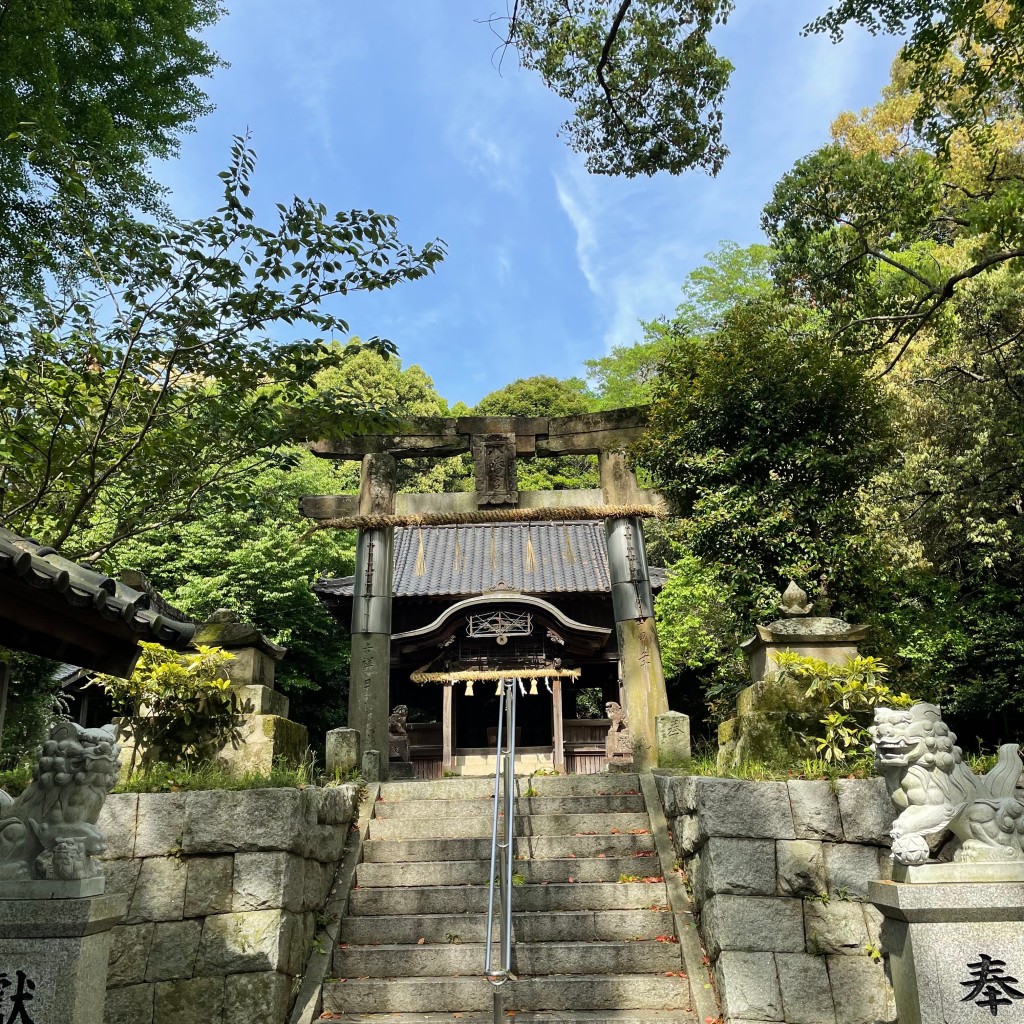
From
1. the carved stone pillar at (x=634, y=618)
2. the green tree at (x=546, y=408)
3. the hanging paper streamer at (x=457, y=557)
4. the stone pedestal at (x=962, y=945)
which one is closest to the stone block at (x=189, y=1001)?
the stone pedestal at (x=962, y=945)

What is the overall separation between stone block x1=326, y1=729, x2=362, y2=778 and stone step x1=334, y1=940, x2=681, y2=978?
242cm

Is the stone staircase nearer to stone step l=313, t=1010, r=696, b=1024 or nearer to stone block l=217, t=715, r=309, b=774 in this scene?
stone step l=313, t=1010, r=696, b=1024

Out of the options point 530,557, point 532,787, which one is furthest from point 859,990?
point 530,557

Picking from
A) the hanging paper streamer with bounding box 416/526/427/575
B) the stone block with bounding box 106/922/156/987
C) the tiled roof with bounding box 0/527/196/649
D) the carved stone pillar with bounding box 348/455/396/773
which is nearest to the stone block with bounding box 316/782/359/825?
the stone block with bounding box 106/922/156/987

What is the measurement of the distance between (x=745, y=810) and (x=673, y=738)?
252 cm

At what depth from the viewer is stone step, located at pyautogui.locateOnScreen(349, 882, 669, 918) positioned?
5.83m

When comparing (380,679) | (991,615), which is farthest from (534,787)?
(991,615)

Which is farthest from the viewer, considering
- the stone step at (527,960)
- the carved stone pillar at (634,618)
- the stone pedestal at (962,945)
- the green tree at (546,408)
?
the green tree at (546,408)

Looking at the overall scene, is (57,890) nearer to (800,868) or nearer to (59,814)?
(59,814)

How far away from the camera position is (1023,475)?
11234 millimetres

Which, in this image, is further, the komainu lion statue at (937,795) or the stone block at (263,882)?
the stone block at (263,882)

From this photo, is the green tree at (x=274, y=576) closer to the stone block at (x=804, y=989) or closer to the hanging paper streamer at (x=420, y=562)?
the hanging paper streamer at (x=420, y=562)

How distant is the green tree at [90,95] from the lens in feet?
23.5

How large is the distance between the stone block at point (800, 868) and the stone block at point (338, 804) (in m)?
3.18
